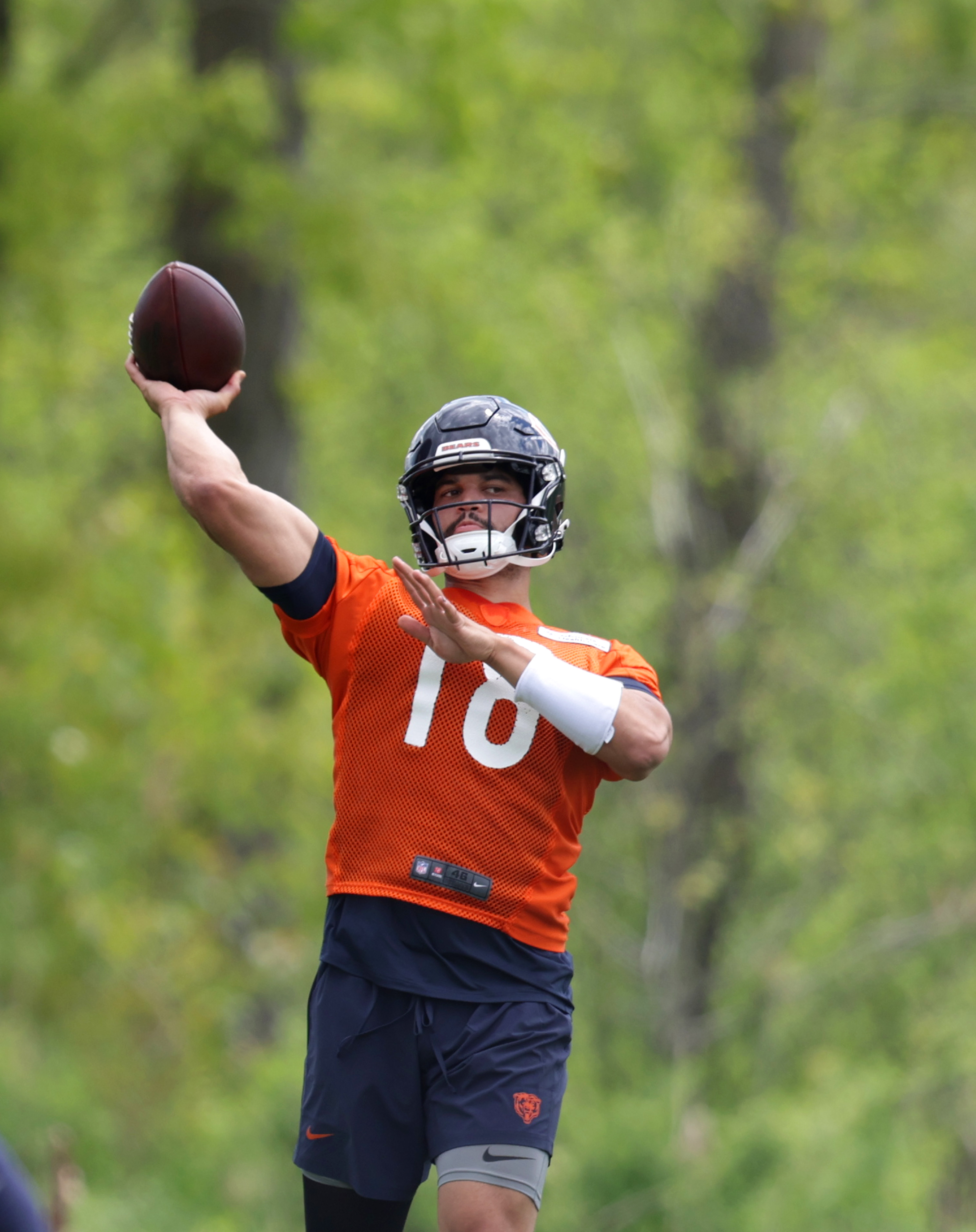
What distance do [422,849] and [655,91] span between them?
10.7 metres

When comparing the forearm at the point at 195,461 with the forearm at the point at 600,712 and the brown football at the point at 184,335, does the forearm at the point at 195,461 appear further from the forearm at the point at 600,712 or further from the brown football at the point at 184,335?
the forearm at the point at 600,712

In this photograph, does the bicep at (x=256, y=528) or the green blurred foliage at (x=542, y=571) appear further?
the green blurred foliage at (x=542, y=571)

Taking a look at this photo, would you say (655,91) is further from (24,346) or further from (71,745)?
(71,745)

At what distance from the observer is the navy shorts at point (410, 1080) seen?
9.84ft

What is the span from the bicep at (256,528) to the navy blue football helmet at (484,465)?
290 mm

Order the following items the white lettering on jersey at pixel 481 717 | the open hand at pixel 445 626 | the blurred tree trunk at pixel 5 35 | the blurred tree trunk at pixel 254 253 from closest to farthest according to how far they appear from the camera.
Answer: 1. the open hand at pixel 445 626
2. the white lettering on jersey at pixel 481 717
3. the blurred tree trunk at pixel 5 35
4. the blurred tree trunk at pixel 254 253

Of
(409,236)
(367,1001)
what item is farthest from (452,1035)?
(409,236)

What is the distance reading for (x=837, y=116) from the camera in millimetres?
11883

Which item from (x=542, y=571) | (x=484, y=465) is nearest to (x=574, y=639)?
(x=484, y=465)

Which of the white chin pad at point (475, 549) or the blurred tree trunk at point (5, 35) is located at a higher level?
the blurred tree trunk at point (5, 35)

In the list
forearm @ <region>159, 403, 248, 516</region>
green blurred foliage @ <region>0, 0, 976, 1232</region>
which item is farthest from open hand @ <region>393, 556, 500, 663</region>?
green blurred foliage @ <region>0, 0, 976, 1232</region>

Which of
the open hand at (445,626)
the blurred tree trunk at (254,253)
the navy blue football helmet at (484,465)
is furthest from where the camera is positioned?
the blurred tree trunk at (254,253)

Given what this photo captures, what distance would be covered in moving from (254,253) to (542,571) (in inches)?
120

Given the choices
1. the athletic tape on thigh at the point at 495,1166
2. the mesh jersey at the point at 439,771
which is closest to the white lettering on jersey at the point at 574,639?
the mesh jersey at the point at 439,771
